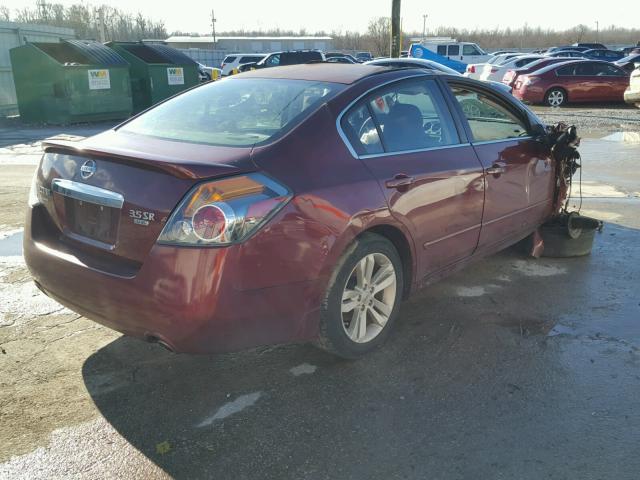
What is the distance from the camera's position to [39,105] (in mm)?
15727

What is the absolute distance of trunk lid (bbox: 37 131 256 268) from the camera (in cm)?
263

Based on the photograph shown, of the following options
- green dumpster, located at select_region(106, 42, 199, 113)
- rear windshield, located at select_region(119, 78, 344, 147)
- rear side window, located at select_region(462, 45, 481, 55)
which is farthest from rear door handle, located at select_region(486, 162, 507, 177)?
rear side window, located at select_region(462, 45, 481, 55)

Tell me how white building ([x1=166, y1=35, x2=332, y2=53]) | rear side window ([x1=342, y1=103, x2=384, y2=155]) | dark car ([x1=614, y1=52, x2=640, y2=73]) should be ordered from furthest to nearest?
1. white building ([x1=166, y1=35, x2=332, y2=53])
2. dark car ([x1=614, y1=52, x2=640, y2=73])
3. rear side window ([x1=342, y1=103, x2=384, y2=155])

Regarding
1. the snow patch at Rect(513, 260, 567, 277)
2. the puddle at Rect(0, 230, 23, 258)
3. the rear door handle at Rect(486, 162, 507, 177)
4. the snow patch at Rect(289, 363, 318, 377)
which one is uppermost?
the rear door handle at Rect(486, 162, 507, 177)

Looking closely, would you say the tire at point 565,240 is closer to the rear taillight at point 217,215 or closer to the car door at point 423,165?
the car door at point 423,165

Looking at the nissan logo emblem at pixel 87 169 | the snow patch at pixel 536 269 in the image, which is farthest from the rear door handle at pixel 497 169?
the nissan logo emblem at pixel 87 169

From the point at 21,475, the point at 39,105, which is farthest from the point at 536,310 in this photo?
the point at 39,105

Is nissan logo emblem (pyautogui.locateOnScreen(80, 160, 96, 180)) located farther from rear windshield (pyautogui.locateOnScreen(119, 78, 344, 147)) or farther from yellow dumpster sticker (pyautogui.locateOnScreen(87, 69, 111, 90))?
yellow dumpster sticker (pyautogui.locateOnScreen(87, 69, 111, 90))

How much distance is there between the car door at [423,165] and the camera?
3295 millimetres

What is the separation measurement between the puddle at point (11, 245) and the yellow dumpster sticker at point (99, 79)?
1065cm

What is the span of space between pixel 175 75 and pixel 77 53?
2.97 metres

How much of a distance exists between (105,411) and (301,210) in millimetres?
1396

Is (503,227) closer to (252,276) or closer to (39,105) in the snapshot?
(252,276)

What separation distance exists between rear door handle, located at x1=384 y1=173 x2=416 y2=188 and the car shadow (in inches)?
39.2
